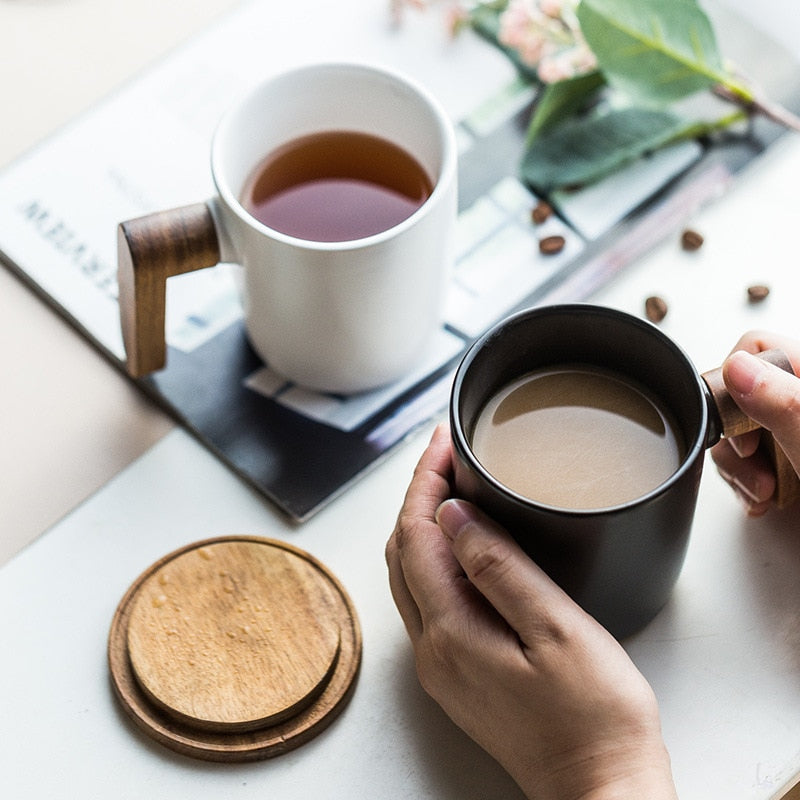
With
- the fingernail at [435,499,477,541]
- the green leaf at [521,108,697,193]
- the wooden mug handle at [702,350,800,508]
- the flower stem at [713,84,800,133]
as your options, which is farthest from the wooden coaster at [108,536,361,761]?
the flower stem at [713,84,800,133]

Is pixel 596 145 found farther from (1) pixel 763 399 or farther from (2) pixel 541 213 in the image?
(1) pixel 763 399

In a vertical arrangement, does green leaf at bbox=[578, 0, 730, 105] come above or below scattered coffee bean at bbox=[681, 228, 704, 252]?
above

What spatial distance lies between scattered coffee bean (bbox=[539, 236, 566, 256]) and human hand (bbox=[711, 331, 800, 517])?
8.0 inches

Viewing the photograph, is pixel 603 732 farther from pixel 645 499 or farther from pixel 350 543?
pixel 350 543

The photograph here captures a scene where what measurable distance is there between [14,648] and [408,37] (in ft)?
2.06

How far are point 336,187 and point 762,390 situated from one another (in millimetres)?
362

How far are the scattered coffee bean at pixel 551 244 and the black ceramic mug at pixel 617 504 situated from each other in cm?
22

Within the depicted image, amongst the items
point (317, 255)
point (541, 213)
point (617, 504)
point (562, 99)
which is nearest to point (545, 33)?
point (562, 99)

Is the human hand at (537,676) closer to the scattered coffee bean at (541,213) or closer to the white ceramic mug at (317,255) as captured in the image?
the white ceramic mug at (317,255)

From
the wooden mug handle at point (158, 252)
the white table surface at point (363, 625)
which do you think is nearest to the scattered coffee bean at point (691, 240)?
the white table surface at point (363, 625)

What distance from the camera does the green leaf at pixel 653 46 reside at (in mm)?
873

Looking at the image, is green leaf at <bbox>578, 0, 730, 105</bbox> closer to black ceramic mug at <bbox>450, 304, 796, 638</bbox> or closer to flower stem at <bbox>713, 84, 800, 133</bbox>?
flower stem at <bbox>713, 84, 800, 133</bbox>

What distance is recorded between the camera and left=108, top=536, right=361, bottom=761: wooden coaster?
2.22 feet

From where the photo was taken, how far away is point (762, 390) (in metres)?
0.60
